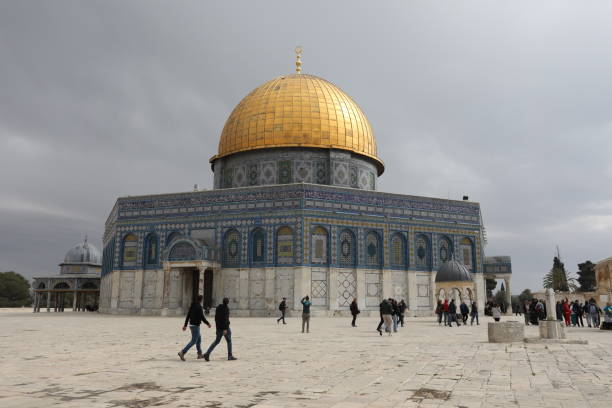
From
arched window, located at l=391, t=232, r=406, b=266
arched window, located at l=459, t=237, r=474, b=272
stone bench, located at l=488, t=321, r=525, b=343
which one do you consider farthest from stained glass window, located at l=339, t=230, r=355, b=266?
stone bench, located at l=488, t=321, r=525, b=343

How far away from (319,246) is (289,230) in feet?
6.76

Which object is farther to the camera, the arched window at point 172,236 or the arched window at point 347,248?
the arched window at point 172,236

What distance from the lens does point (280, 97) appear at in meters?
38.2

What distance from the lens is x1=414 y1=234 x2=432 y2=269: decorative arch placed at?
114 feet

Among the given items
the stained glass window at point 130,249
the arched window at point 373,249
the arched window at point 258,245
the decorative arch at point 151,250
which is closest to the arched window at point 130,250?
the stained glass window at point 130,249

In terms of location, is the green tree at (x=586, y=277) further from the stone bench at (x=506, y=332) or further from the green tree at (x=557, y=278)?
the stone bench at (x=506, y=332)

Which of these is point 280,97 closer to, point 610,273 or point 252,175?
point 252,175

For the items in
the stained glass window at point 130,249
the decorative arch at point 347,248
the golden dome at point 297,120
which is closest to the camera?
the decorative arch at point 347,248

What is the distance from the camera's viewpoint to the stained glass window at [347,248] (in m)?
32.7

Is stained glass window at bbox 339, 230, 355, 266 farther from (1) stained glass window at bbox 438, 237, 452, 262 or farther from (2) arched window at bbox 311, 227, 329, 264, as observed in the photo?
(1) stained glass window at bbox 438, 237, 452, 262

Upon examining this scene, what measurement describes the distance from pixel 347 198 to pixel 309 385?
26611mm

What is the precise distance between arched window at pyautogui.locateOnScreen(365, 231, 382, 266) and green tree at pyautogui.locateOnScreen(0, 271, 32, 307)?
191ft

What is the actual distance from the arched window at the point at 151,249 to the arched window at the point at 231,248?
474cm

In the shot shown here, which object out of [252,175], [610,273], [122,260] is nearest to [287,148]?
[252,175]
